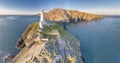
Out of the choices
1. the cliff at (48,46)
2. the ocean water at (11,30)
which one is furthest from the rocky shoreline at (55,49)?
the ocean water at (11,30)

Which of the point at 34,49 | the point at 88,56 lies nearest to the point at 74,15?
the point at 88,56

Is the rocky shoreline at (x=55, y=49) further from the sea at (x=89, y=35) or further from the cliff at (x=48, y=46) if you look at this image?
the sea at (x=89, y=35)

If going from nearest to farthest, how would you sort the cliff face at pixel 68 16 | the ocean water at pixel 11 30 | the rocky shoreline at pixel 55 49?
the rocky shoreline at pixel 55 49, the ocean water at pixel 11 30, the cliff face at pixel 68 16

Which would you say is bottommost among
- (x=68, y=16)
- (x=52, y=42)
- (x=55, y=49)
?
(x=55, y=49)

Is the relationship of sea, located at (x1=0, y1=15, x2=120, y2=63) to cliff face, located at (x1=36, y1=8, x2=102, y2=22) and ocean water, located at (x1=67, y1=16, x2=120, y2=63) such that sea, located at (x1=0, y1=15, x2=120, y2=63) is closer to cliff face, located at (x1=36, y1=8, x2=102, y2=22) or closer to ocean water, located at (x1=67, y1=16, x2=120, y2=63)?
ocean water, located at (x1=67, y1=16, x2=120, y2=63)

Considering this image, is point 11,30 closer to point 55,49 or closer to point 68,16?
point 68,16

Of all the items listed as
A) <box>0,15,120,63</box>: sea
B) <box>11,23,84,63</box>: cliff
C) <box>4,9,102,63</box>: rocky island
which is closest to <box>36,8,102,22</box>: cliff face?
<box>4,9,102,63</box>: rocky island

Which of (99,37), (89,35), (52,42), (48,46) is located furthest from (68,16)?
(48,46)
